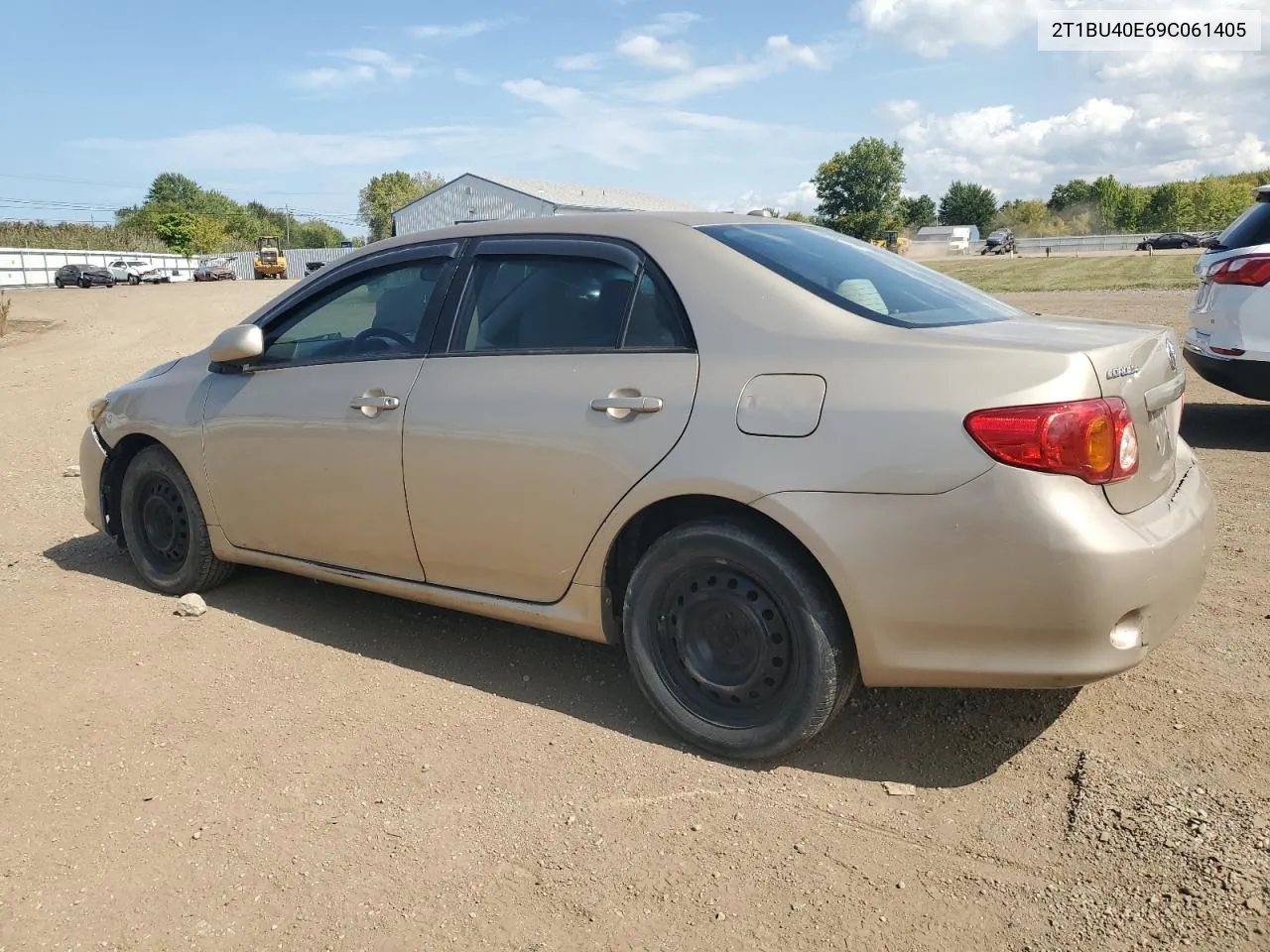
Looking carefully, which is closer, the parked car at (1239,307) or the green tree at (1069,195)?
the parked car at (1239,307)

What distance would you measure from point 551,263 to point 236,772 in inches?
80.8

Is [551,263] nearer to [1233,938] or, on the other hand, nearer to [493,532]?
[493,532]

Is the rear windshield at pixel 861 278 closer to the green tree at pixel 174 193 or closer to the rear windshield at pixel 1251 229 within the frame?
the rear windshield at pixel 1251 229

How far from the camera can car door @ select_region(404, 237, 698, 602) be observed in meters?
Answer: 3.40

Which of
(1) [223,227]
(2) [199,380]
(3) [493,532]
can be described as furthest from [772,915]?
(1) [223,227]

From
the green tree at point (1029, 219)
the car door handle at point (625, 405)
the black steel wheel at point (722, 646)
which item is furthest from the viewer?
the green tree at point (1029, 219)

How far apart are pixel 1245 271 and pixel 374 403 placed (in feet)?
19.7

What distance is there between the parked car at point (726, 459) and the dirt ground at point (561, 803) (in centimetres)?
35

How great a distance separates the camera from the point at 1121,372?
2.95 m

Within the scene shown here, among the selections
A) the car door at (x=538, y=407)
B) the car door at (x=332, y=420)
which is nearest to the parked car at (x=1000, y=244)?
the car door at (x=332, y=420)

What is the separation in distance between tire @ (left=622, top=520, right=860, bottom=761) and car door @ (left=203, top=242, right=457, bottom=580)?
3.78 feet

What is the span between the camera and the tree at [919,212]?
10346 centimetres

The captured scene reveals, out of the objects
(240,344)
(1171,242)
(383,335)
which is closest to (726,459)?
(383,335)

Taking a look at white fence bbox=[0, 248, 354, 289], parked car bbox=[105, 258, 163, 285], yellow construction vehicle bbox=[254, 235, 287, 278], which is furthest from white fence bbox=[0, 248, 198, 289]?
yellow construction vehicle bbox=[254, 235, 287, 278]
